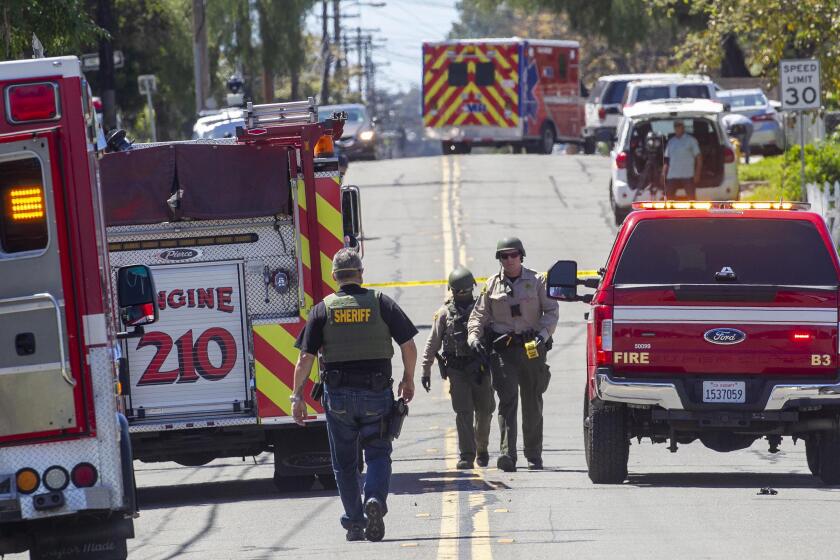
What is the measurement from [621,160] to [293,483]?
14.7 meters

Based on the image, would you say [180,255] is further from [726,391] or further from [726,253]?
[726,391]

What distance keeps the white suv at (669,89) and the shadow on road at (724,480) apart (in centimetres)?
2398

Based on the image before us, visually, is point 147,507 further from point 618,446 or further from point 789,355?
point 789,355

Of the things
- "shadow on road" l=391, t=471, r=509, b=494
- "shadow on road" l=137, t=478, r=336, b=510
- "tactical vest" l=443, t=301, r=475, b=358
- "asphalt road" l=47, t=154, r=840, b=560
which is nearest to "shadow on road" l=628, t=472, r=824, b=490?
"asphalt road" l=47, t=154, r=840, b=560

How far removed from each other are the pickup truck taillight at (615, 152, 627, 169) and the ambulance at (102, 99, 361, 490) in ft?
47.1

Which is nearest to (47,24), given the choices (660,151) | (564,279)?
(564,279)

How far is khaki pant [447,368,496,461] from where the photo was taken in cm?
1431

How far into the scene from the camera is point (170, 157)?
13398 millimetres

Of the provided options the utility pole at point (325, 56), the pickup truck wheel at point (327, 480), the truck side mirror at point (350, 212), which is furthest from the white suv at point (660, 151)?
the utility pole at point (325, 56)

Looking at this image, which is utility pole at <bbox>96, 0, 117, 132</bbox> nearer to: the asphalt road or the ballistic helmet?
the asphalt road

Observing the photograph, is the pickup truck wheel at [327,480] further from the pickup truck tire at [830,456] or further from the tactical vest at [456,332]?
the pickup truck tire at [830,456]

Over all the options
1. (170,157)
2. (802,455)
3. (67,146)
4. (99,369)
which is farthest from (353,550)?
(802,455)

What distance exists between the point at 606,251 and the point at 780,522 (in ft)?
54.4

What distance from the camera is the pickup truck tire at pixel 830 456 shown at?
12195 mm
